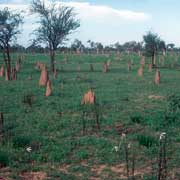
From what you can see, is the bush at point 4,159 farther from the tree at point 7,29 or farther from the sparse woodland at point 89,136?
the tree at point 7,29

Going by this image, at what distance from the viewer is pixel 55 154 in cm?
824

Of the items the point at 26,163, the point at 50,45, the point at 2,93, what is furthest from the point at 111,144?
the point at 50,45

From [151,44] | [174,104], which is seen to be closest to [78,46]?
[151,44]

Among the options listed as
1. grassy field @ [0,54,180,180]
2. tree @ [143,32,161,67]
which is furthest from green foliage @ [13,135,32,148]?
tree @ [143,32,161,67]

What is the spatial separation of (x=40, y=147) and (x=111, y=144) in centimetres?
155

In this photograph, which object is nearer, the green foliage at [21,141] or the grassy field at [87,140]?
the grassy field at [87,140]

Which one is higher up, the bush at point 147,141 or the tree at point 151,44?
the tree at point 151,44

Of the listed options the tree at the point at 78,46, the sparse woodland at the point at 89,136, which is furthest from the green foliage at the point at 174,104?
the tree at the point at 78,46

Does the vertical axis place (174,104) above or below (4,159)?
above

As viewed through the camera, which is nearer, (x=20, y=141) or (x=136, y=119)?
(x=20, y=141)

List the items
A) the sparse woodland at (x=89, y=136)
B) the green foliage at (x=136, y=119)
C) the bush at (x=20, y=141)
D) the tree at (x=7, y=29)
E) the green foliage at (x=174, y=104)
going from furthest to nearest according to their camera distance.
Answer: the tree at (x=7, y=29) < the green foliage at (x=174, y=104) < the green foliage at (x=136, y=119) < the bush at (x=20, y=141) < the sparse woodland at (x=89, y=136)

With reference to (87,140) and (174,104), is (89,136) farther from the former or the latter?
(174,104)

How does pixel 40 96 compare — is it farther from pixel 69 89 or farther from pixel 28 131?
pixel 28 131

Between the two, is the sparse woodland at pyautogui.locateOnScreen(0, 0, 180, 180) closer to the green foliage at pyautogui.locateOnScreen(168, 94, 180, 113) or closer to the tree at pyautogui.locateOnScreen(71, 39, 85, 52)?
the green foliage at pyautogui.locateOnScreen(168, 94, 180, 113)
